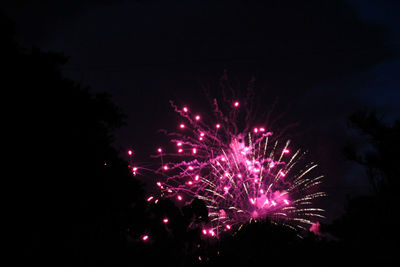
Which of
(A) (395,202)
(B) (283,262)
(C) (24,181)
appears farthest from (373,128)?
(C) (24,181)

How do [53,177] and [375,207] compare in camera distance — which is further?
[375,207]

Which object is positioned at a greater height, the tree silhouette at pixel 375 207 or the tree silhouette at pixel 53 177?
the tree silhouette at pixel 375 207

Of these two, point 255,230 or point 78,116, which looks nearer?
point 78,116

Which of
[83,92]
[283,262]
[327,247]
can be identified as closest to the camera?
[83,92]

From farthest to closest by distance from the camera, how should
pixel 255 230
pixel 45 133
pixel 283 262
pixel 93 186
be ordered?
pixel 255 230 < pixel 283 262 < pixel 93 186 < pixel 45 133

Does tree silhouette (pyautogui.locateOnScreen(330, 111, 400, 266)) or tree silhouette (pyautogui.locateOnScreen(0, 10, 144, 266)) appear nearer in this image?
tree silhouette (pyautogui.locateOnScreen(0, 10, 144, 266))

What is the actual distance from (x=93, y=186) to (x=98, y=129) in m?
1.00

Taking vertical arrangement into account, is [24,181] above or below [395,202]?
below

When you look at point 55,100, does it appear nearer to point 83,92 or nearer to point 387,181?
point 83,92

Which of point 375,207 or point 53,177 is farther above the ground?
point 375,207

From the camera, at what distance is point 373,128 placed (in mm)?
14484

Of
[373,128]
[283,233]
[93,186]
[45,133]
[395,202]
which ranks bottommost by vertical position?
[93,186]

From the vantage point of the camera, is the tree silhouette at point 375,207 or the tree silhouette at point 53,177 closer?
the tree silhouette at point 53,177

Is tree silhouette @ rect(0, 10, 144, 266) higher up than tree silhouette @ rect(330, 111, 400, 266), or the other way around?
tree silhouette @ rect(330, 111, 400, 266)
